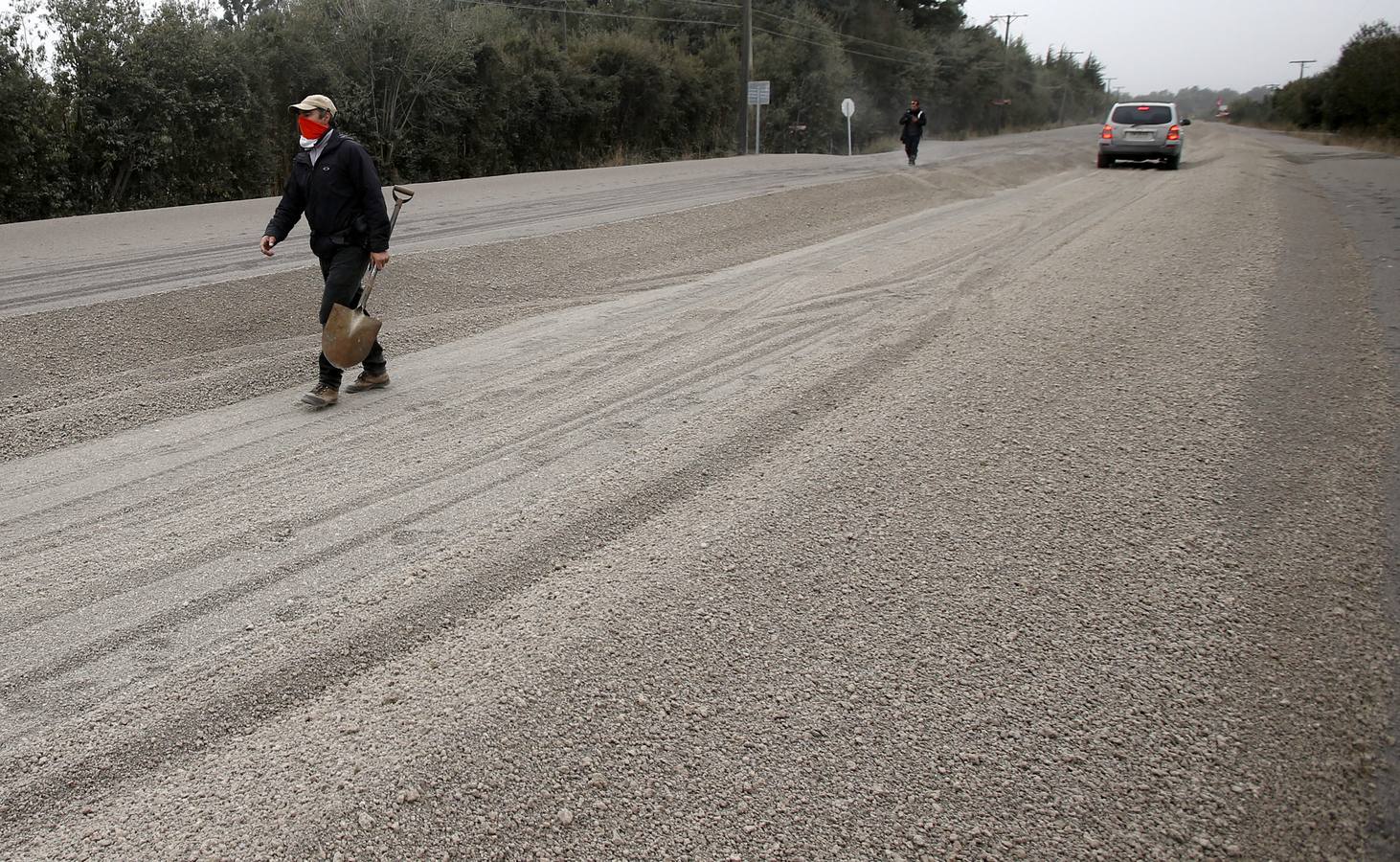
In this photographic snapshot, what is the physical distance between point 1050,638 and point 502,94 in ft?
83.5

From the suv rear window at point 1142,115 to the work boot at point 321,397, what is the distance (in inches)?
914

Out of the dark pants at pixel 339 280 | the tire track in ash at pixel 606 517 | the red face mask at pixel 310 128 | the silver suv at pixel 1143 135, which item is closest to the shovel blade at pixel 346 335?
the dark pants at pixel 339 280

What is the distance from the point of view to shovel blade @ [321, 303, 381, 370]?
253 inches

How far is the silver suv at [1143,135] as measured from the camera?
23719 mm

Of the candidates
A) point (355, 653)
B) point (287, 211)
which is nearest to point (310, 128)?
Answer: point (287, 211)

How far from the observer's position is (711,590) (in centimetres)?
405

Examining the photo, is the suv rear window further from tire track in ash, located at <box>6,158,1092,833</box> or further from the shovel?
the shovel

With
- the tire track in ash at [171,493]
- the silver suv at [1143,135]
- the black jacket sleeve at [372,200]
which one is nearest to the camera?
the tire track in ash at [171,493]

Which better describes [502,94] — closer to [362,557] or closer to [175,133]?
[175,133]

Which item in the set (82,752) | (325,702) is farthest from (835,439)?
(82,752)

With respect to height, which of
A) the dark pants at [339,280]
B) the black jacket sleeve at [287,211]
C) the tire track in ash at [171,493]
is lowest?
the tire track in ash at [171,493]

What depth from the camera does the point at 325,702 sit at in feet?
11.0

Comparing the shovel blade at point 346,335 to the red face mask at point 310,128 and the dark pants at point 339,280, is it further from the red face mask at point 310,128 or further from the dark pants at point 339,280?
the red face mask at point 310,128

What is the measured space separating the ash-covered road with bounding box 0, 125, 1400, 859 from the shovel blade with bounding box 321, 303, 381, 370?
1.17ft
